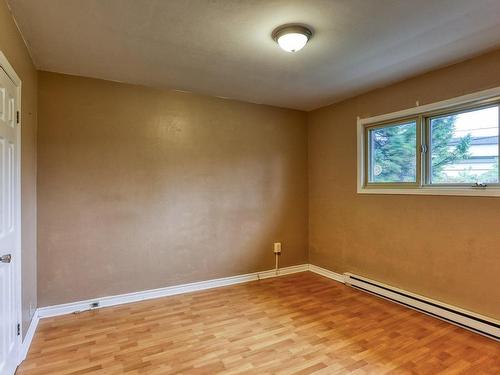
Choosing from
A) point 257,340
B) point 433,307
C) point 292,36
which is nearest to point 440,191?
point 433,307

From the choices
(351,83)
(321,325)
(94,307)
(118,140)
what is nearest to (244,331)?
(321,325)

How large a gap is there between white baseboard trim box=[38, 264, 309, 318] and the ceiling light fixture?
2.88 metres

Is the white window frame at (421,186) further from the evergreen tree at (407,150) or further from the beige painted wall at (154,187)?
the beige painted wall at (154,187)

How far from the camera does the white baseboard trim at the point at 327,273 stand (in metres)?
4.00

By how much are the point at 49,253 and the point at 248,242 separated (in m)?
2.29

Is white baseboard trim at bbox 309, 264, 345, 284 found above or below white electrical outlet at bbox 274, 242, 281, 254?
below

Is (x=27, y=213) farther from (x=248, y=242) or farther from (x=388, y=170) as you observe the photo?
(x=388, y=170)

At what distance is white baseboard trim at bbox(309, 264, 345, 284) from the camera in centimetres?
400

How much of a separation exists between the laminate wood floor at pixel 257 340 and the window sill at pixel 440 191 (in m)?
1.23

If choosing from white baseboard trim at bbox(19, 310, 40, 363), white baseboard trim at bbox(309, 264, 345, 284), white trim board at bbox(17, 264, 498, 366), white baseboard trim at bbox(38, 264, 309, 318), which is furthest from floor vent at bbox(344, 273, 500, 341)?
white baseboard trim at bbox(19, 310, 40, 363)

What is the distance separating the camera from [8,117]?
74.1 inches

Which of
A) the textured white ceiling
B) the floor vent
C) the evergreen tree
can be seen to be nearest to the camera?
the textured white ceiling

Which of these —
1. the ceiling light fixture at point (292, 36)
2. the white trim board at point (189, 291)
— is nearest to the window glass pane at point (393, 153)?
the white trim board at point (189, 291)

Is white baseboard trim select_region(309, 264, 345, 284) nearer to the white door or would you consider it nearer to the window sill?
the window sill
